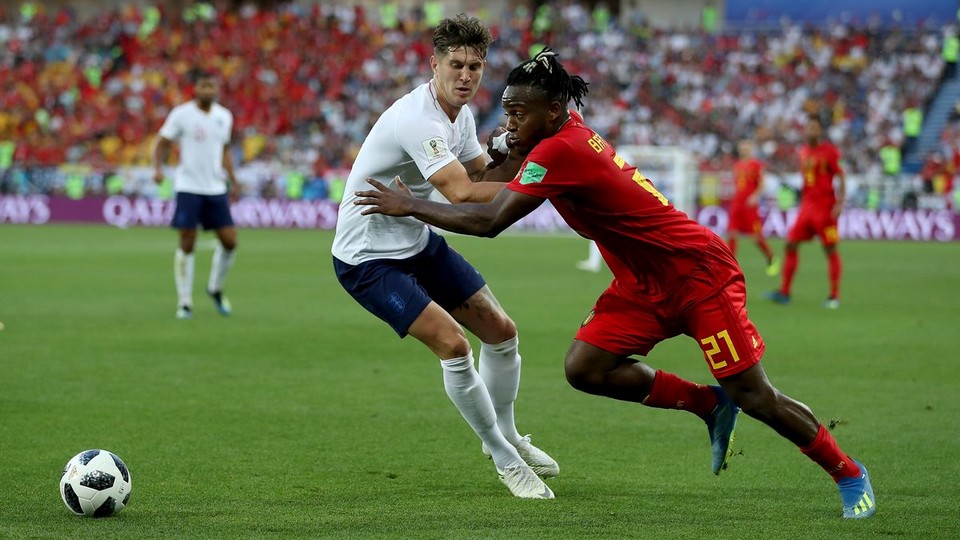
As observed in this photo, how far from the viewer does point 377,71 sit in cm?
4125

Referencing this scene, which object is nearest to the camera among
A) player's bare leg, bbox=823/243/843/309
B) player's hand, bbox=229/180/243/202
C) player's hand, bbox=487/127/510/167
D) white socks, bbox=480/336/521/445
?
player's hand, bbox=487/127/510/167

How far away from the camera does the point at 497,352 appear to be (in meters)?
6.90

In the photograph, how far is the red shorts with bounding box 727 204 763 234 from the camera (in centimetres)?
2112

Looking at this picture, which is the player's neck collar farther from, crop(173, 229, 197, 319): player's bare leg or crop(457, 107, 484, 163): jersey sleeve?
crop(173, 229, 197, 319): player's bare leg

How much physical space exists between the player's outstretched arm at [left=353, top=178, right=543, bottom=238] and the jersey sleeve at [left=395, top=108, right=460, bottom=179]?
535mm

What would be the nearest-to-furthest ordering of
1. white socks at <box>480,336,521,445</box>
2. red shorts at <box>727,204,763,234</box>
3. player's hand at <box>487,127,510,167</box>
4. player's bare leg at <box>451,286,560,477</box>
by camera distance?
player's hand at <box>487,127,510,167</box>
player's bare leg at <box>451,286,560,477</box>
white socks at <box>480,336,521,445</box>
red shorts at <box>727,204,763,234</box>

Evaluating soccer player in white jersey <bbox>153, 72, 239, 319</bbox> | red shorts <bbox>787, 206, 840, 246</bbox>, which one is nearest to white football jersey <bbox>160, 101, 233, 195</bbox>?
soccer player in white jersey <bbox>153, 72, 239, 319</bbox>

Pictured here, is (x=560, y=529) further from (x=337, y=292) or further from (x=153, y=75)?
(x=153, y=75)

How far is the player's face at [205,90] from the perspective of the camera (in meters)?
13.7

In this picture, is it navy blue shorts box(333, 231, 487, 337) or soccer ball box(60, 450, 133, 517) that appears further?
navy blue shorts box(333, 231, 487, 337)

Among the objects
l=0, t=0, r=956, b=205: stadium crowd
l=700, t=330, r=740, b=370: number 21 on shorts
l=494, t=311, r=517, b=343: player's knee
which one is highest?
l=700, t=330, r=740, b=370: number 21 on shorts

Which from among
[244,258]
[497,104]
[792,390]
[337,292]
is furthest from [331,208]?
[792,390]

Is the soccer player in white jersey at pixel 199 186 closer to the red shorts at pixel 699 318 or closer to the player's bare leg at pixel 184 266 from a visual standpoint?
the player's bare leg at pixel 184 266

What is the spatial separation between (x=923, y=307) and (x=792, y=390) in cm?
694
